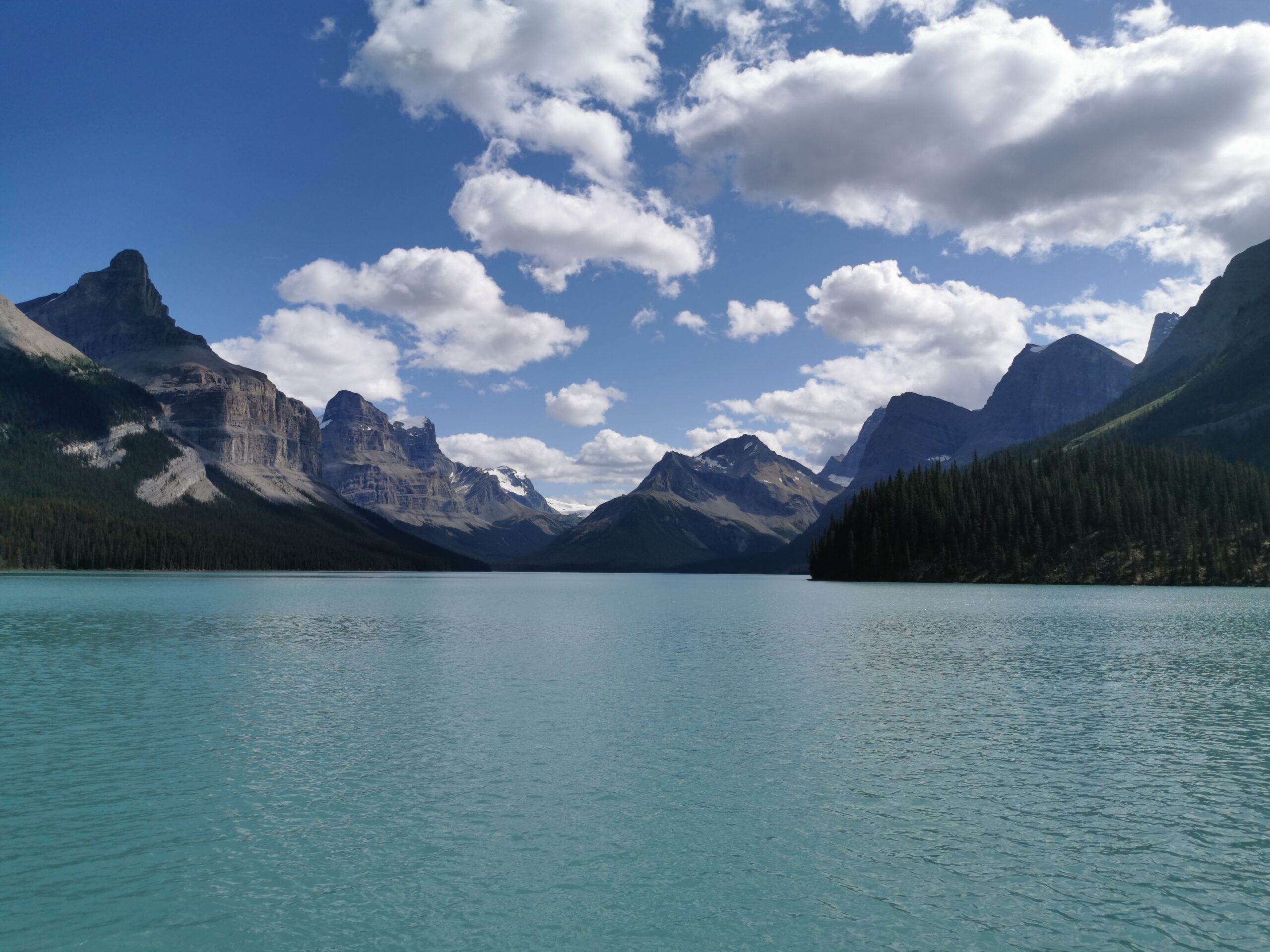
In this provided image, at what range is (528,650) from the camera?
230 feet

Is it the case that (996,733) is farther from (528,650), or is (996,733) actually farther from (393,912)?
(528,650)

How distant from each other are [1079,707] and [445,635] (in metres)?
61.1

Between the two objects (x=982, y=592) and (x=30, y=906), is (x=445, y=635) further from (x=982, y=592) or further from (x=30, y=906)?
(x=982, y=592)

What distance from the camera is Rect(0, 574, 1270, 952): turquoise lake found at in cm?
1858

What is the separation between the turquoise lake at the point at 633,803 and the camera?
18.6 m

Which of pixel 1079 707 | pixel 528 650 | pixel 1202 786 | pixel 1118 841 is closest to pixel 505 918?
pixel 1118 841

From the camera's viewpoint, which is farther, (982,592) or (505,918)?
(982,592)

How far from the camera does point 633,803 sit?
89.8 feet

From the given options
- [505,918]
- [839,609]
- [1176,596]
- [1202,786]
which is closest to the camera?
[505,918]

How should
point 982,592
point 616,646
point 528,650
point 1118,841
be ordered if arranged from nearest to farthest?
1. point 1118,841
2. point 528,650
3. point 616,646
4. point 982,592

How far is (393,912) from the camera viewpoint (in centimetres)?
1892

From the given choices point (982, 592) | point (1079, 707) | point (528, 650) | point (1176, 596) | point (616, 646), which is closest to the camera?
point (1079, 707)

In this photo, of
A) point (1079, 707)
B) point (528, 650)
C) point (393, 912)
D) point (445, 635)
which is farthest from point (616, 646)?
point (393, 912)

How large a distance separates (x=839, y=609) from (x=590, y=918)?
11042 cm
